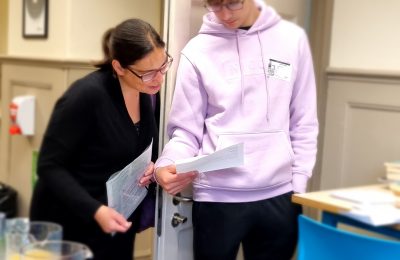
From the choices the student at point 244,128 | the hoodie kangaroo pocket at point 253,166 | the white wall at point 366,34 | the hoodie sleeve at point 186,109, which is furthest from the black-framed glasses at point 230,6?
the white wall at point 366,34

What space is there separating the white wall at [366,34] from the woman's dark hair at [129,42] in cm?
83

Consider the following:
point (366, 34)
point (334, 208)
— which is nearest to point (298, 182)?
point (334, 208)

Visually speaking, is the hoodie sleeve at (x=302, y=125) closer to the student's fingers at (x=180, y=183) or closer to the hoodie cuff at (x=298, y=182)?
the hoodie cuff at (x=298, y=182)

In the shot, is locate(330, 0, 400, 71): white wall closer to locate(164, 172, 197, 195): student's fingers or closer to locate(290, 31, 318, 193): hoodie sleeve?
locate(290, 31, 318, 193): hoodie sleeve

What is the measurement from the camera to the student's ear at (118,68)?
79cm

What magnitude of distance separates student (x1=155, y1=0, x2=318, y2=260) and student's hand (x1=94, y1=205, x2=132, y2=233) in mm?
192

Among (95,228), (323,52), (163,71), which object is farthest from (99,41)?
(323,52)

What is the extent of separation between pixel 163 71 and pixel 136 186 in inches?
9.8

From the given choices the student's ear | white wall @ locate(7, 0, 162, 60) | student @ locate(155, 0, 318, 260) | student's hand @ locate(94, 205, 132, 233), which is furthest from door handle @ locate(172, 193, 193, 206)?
white wall @ locate(7, 0, 162, 60)

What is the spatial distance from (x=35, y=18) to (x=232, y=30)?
0.52m

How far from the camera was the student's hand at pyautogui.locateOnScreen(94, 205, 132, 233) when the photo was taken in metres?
0.77

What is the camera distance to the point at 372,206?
1008 millimetres

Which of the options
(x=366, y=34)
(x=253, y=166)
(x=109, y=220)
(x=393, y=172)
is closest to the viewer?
(x=109, y=220)

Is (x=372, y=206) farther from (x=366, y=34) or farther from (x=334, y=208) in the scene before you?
(x=366, y=34)
